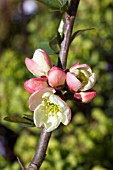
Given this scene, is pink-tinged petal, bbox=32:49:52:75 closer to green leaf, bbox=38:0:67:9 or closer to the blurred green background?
green leaf, bbox=38:0:67:9

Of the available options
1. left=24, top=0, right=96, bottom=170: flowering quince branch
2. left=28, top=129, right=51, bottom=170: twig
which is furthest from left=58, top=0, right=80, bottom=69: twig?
left=28, top=129, right=51, bottom=170: twig

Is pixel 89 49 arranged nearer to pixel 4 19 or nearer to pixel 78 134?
pixel 78 134

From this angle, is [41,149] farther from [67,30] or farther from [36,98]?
[67,30]

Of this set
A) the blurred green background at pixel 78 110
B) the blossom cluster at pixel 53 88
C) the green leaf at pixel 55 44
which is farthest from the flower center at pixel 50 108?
the blurred green background at pixel 78 110

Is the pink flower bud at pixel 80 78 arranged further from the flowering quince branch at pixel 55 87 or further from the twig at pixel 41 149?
the twig at pixel 41 149

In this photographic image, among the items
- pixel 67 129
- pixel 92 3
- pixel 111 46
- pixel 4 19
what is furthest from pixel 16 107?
pixel 4 19

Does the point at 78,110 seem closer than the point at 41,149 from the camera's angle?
No

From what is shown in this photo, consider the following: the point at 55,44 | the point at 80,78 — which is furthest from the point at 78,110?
the point at 80,78
